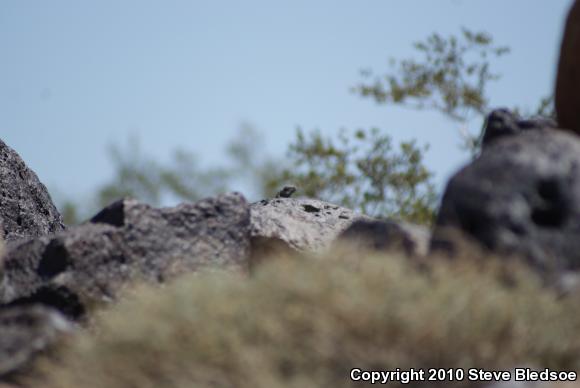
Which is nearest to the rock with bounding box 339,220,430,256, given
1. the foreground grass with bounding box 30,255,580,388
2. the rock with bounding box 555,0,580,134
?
the foreground grass with bounding box 30,255,580,388

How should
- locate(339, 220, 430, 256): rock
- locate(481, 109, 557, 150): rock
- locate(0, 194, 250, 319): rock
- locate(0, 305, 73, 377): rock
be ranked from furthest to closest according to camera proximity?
locate(481, 109, 557, 150): rock < locate(0, 194, 250, 319): rock < locate(339, 220, 430, 256): rock < locate(0, 305, 73, 377): rock

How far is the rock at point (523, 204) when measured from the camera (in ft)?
25.3

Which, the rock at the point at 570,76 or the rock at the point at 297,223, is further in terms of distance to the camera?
the rock at the point at 297,223

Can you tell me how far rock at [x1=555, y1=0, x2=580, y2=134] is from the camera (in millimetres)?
9539

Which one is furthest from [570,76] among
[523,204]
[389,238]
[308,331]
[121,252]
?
[308,331]

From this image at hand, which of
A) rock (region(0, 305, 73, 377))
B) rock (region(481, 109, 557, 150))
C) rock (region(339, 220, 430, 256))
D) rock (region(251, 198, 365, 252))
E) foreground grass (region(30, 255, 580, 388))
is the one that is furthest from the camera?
rock (region(251, 198, 365, 252))

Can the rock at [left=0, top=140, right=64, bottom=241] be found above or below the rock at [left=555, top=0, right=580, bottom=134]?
below

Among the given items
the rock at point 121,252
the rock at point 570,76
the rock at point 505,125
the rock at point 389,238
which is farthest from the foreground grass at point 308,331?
the rock at point 570,76

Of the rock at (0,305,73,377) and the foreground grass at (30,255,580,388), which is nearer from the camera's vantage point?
the foreground grass at (30,255,580,388)

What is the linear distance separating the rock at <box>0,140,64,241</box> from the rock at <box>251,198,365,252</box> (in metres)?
2.62

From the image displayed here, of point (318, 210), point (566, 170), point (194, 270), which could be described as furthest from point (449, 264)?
point (318, 210)

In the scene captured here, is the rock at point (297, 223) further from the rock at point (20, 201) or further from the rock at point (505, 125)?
the rock at point (20, 201)

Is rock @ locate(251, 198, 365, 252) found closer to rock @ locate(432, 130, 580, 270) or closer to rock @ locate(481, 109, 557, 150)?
rock @ locate(481, 109, 557, 150)

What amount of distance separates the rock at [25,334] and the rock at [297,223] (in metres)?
3.37
